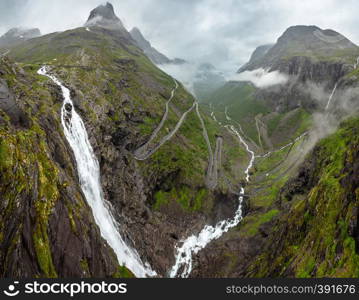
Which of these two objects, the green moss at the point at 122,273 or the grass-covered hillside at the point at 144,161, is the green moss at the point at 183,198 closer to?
the grass-covered hillside at the point at 144,161

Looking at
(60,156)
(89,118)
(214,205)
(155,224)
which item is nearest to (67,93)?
(89,118)

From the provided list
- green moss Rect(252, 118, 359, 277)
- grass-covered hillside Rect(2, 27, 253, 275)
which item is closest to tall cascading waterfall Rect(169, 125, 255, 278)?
grass-covered hillside Rect(2, 27, 253, 275)

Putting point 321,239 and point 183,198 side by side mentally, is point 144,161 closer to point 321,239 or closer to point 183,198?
point 183,198

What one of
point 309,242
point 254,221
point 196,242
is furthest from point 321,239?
point 196,242

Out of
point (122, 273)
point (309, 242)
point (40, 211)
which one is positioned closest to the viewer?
point (40, 211)

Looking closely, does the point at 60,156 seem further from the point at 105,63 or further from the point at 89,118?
the point at 105,63

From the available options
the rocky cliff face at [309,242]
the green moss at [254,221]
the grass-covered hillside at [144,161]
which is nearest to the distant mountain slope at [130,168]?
the grass-covered hillside at [144,161]

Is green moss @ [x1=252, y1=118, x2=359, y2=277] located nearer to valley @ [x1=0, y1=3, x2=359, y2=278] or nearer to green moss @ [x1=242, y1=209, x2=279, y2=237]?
valley @ [x1=0, y1=3, x2=359, y2=278]

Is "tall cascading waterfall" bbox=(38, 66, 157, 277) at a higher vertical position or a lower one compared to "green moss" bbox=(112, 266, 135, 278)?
higher

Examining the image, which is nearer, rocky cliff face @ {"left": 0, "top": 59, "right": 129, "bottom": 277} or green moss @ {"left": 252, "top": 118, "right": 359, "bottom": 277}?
rocky cliff face @ {"left": 0, "top": 59, "right": 129, "bottom": 277}
